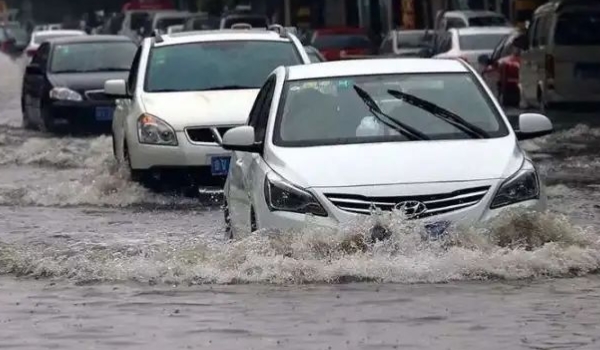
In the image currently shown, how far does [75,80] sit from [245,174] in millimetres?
13715

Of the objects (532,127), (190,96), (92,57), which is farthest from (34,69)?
(532,127)

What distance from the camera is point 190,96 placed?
16.1 m

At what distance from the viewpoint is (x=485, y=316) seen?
29.0 ft

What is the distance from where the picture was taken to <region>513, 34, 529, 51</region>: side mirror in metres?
29.2

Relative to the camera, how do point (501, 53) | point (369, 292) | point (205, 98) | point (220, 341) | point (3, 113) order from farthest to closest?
point (3, 113)
point (501, 53)
point (205, 98)
point (369, 292)
point (220, 341)

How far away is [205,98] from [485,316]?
754 cm

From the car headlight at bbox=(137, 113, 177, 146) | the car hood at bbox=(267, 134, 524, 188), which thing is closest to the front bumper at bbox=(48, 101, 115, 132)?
the car headlight at bbox=(137, 113, 177, 146)

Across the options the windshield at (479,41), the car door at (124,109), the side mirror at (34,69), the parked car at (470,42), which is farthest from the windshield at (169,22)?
the car door at (124,109)

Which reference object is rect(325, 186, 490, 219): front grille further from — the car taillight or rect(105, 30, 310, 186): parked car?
the car taillight

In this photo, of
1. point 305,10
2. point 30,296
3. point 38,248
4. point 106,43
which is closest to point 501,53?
point 106,43

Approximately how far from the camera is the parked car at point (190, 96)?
51.0 feet

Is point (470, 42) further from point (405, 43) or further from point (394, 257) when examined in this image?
point (394, 257)

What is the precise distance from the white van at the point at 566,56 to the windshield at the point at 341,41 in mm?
13536

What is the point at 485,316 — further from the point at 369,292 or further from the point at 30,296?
the point at 30,296
